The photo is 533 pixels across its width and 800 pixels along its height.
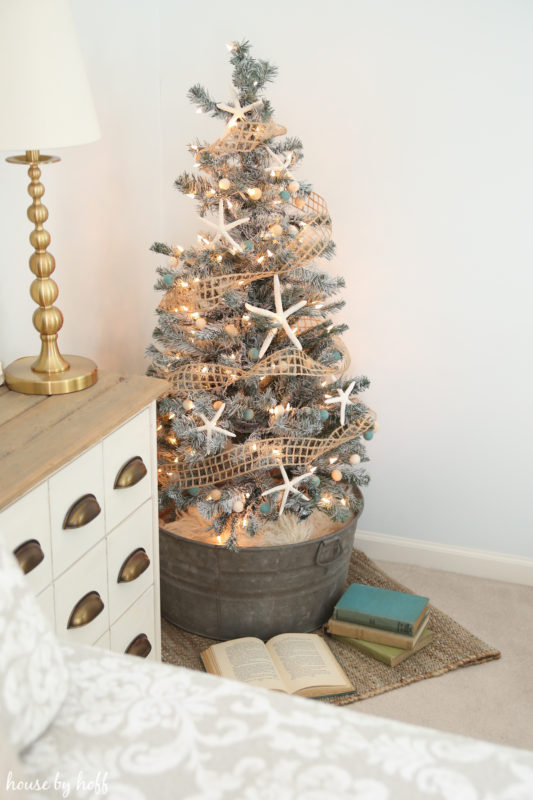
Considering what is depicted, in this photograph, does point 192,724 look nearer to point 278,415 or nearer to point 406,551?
point 278,415

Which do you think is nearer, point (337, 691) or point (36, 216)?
point (36, 216)

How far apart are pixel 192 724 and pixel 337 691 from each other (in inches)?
46.8

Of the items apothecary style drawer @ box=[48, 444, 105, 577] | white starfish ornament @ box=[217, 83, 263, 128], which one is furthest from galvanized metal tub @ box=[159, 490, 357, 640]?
white starfish ornament @ box=[217, 83, 263, 128]

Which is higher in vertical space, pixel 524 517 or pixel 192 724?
pixel 192 724

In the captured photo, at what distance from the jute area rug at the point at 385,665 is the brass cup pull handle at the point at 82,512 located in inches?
31.8

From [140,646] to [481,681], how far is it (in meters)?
0.92

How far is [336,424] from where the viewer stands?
217cm

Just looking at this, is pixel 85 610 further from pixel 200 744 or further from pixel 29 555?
pixel 200 744

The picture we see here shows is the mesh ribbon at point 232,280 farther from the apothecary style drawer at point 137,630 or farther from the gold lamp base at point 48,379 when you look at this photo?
the apothecary style drawer at point 137,630

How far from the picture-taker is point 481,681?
212cm

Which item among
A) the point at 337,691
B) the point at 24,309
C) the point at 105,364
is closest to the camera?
the point at 24,309

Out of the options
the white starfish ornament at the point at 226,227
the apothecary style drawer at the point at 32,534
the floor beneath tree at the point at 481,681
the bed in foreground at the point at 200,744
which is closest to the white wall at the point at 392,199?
the floor beneath tree at the point at 481,681

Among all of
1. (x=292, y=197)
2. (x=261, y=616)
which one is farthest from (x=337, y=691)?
(x=292, y=197)

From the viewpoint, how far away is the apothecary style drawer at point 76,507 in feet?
4.52
